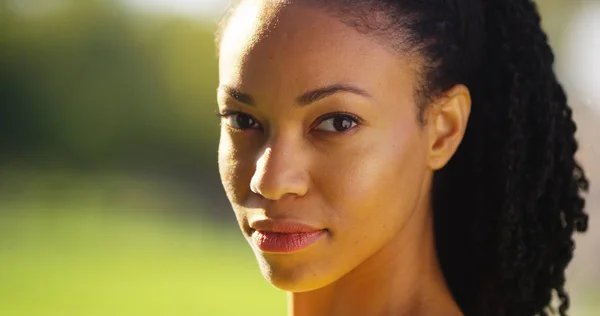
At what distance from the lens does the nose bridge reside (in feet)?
7.06

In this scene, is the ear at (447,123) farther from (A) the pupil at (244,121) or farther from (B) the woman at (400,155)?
(A) the pupil at (244,121)

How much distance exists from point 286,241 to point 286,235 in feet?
0.05

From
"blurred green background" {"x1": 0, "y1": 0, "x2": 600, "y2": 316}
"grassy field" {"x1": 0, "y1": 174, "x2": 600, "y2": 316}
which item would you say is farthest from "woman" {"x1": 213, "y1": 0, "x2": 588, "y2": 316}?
"blurred green background" {"x1": 0, "y1": 0, "x2": 600, "y2": 316}

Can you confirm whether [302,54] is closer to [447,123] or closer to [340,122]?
[340,122]

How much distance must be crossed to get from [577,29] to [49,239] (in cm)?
803

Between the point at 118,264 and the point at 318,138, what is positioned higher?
the point at 118,264

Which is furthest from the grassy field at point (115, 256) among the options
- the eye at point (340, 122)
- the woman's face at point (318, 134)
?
the eye at point (340, 122)

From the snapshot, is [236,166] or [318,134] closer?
[318,134]

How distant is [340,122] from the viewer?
2205 mm

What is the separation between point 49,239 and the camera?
12.6 meters

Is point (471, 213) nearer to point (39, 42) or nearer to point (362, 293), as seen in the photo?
point (362, 293)

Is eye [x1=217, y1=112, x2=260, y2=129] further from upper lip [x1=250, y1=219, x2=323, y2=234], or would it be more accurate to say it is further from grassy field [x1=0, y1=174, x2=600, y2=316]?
grassy field [x1=0, y1=174, x2=600, y2=316]

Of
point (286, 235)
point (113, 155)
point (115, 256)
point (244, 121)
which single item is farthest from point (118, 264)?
point (286, 235)

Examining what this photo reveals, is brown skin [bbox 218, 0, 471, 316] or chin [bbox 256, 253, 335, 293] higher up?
brown skin [bbox 218, 0, 471, 316]
